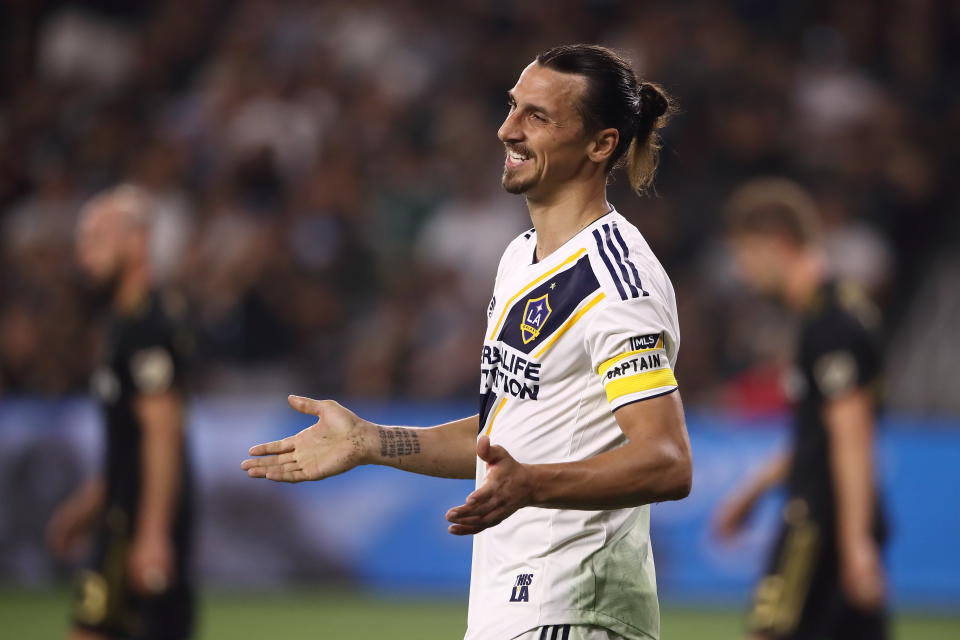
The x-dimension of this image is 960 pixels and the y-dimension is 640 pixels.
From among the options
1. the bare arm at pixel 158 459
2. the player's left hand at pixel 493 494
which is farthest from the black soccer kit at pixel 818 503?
the player's left hand at pixel 493 494

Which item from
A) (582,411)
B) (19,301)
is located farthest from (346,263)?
(582,411)

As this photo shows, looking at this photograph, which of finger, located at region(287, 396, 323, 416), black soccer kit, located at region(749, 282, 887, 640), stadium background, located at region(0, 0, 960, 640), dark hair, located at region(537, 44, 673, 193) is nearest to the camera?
finger, located at region(287, 396, 323, 416)

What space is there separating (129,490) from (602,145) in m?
3.99

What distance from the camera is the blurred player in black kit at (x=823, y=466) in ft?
21.4

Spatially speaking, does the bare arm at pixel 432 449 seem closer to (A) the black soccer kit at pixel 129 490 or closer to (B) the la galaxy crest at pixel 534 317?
(B) the la galaxy crest at pixel 534 317

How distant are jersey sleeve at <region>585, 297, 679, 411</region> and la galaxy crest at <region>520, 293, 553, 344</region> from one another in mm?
182

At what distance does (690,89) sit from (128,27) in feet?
20.5

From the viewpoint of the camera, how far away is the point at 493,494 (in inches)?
117

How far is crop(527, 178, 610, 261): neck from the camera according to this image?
3.76 meters

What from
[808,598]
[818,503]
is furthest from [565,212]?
[808,598]

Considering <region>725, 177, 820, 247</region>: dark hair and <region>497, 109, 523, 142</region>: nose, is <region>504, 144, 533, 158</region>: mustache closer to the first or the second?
<region>497, 109, 523, 142</region>: nose

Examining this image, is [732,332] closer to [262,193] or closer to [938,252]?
[938,252]

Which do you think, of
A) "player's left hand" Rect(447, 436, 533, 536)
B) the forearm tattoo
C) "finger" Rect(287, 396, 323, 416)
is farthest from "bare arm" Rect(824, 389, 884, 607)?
"player's left hand" Rect(447, 436, 533, 536)

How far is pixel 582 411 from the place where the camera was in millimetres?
3541
